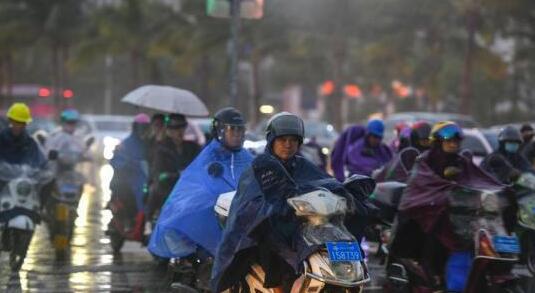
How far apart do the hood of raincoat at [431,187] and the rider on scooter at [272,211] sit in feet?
5.64

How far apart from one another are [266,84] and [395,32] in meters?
36.0

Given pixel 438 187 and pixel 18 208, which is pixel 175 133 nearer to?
pixel 18 208

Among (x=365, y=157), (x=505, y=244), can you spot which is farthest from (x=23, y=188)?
(x=505, y=244)

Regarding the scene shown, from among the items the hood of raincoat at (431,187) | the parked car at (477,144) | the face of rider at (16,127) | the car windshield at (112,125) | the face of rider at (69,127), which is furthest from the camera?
the car windshield at (112,125)

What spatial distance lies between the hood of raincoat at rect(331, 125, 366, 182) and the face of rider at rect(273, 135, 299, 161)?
7.35 meters

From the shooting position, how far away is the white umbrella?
12.4 metres

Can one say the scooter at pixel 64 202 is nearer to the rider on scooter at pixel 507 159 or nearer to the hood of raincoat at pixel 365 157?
Answer: the hood of raincoat at pixel 365 157

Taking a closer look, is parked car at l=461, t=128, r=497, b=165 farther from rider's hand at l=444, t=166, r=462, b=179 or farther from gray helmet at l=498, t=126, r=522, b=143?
rider's hand at l=444, t=166, r=462, b=179

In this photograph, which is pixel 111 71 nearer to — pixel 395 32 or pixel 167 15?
pixel 167 15

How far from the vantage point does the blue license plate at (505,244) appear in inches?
311

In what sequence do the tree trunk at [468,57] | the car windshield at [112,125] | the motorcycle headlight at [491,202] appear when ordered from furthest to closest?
the car windshield at [112,125] < the tree trunk at [468,57] < the motorcycle headlight at [491,202]

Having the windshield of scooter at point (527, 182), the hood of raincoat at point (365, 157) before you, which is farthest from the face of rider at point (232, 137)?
the hood of raincoat at point (365, 157)

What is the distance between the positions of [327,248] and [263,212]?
0.51 meters

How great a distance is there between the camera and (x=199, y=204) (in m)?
8.46
